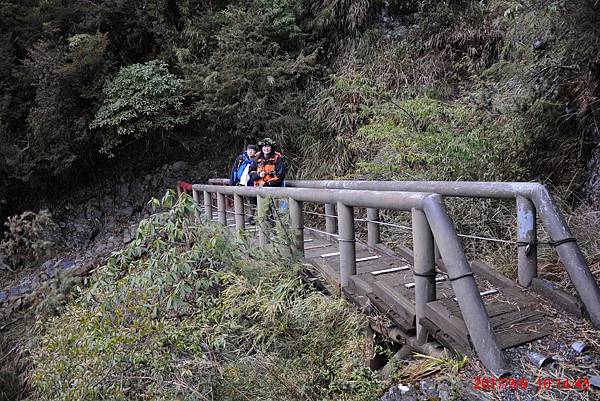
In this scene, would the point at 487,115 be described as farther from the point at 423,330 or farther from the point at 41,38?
the point at 41,38

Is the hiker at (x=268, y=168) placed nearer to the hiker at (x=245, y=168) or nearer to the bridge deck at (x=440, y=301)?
the hiker at (x=245, y=168)

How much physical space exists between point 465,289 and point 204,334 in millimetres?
2269

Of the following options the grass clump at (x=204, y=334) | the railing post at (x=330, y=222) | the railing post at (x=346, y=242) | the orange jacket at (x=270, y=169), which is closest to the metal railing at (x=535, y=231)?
the railing post at (x=346, y=242)

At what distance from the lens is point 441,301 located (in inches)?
118

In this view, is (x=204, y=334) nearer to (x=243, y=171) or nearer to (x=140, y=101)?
(x=243, y=171)

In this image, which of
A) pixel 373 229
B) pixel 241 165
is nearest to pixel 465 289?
pixel 373 229

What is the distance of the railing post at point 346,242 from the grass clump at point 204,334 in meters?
0.28

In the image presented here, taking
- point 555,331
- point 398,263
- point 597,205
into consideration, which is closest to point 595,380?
point 555,331

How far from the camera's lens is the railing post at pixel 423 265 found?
9.64 feet

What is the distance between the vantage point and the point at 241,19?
11.7 m

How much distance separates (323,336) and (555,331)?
167cm

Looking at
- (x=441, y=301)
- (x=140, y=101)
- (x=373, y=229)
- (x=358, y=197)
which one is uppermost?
(x=140, y=101)

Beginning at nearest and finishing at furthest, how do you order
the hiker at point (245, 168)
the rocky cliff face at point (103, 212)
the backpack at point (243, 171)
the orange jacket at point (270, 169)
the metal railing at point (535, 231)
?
1. the metal railing at point (535, 231)
2. the orange jacket at point (270, 169)
3. the hiker at point (245, 168)
4. the backpack at point (243, 171)
5. the rocky cliff face at point (103, 212)

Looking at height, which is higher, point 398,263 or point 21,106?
point 21,106
